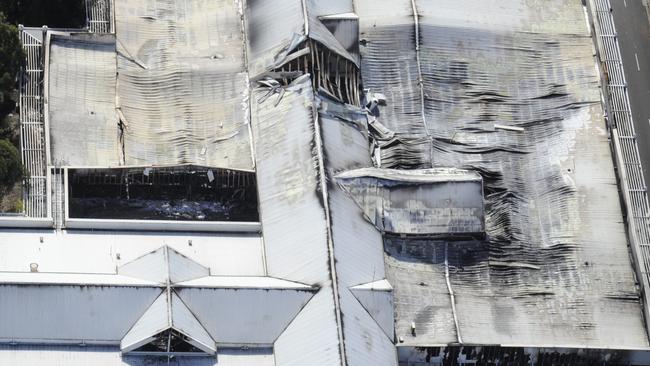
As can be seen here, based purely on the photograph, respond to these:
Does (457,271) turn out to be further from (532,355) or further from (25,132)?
(25,132)

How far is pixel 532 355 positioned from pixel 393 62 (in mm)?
26165

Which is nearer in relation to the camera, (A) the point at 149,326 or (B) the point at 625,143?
(A) the point at 149,326

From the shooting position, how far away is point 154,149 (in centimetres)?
10131

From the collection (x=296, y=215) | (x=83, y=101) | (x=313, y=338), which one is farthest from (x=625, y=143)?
(x=83, y=101)

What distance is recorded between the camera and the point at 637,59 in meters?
116

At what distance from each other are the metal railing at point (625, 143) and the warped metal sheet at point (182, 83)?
27918mm

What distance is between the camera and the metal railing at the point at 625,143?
3949 inches

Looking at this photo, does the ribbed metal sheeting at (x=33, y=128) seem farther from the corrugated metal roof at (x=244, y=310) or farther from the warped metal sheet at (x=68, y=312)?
the corrugated metal roof at (x=244, y=310)

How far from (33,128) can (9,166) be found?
21.3ft

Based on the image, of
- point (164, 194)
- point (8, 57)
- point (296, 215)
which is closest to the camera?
point (296, 215)

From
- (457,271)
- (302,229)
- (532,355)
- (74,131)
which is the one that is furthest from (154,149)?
(532,355)

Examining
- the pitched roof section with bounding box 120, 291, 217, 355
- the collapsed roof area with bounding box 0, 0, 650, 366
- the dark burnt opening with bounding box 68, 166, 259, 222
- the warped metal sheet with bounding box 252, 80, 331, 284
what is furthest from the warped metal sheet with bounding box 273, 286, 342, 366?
the dark burnt opening with bounding box 68, 166, 259, 222

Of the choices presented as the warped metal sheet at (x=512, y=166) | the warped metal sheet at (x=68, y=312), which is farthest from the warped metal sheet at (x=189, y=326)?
the warped metal sheet at (x=512, y=166)

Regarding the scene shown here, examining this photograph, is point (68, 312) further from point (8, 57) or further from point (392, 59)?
point (392, 59)
